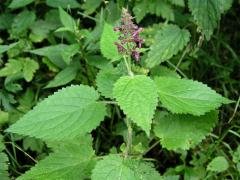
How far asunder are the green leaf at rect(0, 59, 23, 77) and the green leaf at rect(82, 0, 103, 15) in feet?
1.84

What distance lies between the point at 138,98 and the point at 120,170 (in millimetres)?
299

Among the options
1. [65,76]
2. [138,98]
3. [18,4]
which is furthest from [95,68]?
[138,98]

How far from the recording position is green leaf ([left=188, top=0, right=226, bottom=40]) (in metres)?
2.12

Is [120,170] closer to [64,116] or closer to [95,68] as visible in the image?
[64,116]

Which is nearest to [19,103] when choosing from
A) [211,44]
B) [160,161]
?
[160,161]

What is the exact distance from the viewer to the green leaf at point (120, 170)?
158 centimetres

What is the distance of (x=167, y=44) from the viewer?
7.96 feet

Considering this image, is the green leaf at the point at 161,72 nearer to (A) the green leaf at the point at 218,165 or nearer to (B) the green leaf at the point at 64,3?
(A) the green leaf at the point at 218,165

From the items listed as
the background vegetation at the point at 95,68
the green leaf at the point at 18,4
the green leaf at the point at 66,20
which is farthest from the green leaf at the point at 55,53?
the green leaf at the point at 18,4

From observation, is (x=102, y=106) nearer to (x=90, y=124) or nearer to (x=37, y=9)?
(x=90, y=124)

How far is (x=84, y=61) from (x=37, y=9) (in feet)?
2.33

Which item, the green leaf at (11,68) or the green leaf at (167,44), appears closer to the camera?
the green leaf at (167,44)

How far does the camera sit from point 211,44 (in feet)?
9.89

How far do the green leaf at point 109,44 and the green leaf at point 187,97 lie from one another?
26 centimetres
